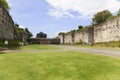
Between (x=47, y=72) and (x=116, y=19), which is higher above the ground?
(x=116, y=19)

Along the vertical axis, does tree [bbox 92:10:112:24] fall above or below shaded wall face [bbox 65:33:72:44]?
above

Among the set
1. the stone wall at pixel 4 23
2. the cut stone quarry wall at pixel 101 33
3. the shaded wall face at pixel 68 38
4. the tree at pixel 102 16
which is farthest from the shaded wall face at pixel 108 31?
the tree at pixel 102 16

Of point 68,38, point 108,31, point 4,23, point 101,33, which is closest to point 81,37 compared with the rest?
point 68,38

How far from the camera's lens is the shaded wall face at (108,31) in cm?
4815

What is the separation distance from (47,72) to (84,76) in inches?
70.0

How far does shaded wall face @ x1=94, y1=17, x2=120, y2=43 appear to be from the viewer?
48150mm

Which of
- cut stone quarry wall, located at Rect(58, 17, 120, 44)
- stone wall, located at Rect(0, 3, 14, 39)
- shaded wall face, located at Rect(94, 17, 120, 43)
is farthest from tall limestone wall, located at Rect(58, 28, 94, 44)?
stone wall, located at Rect(0, 3, 14, 39)

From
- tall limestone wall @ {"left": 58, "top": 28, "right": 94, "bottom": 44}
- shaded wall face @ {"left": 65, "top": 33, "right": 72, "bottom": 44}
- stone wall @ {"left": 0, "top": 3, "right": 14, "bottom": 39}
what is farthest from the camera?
shaded wall face @ {"left": 65, "top": 33, "right": 72, "bottom": 44}

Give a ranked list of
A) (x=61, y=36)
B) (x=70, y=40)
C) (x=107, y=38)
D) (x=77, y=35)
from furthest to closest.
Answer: (x=61, y=36), (x=70, y=40), (x=77, y=35), (x=107, y=38)

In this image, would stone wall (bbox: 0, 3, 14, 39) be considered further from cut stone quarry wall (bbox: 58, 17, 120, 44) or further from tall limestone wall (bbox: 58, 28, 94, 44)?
tall limestone wall (bbox: 58, 28, 94, 44)

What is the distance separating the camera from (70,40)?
9656 cm

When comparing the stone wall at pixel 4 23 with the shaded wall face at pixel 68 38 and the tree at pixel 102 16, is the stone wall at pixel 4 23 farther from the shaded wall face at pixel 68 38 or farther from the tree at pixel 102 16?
the tree at pixel 102 16

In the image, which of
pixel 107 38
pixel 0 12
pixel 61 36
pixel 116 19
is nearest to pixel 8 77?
pixel 0 12

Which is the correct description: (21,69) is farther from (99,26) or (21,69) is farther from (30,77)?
(99,26)
